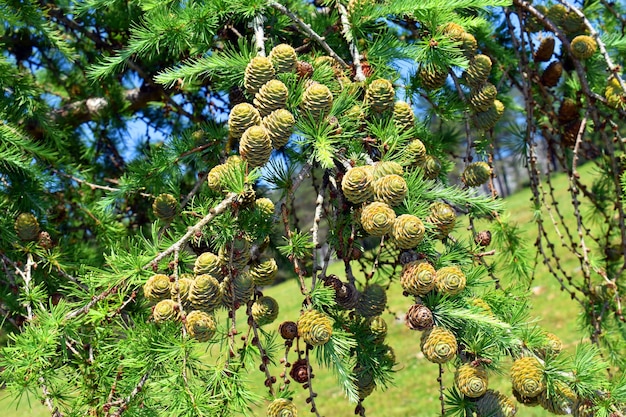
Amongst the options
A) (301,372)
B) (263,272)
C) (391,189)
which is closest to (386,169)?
(391,189)

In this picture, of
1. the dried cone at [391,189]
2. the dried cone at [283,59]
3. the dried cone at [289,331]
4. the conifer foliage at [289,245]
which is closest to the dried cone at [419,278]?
the conifer foliage at [289,245]

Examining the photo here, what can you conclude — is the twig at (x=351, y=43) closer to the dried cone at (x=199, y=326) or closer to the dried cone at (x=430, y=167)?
the dried cone at (x=430, y=167)

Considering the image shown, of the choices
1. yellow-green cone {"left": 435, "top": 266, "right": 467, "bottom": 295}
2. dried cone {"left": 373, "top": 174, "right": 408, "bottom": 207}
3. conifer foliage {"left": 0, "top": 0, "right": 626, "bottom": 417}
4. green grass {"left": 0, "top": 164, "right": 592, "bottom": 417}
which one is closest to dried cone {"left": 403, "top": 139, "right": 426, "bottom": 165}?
conifer foliage {"left": 0, "top": 0, "right": 626, "bottom": 417}

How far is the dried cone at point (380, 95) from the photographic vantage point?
3.32ft

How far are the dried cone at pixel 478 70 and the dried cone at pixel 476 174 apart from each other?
21 cm

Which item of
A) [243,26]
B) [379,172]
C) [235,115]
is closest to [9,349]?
[235,115]

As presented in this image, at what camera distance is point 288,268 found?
1892 millimetres

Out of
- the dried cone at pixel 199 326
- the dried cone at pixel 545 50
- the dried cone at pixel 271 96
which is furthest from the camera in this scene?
the dried cone at pixel 545 50

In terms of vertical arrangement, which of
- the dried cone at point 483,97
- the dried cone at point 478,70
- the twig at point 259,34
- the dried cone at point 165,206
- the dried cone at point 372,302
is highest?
the twig at point 259,34

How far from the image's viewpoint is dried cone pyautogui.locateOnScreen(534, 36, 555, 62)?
171 cm

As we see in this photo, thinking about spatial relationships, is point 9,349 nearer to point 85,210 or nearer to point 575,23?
point 85,210

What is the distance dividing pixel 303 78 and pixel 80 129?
4.73 feet

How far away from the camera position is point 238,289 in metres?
0.89

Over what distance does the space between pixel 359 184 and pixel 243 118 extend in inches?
8.8
